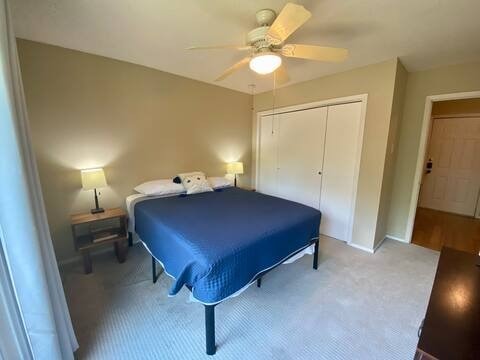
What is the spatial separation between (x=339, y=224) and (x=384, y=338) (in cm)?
A: 171

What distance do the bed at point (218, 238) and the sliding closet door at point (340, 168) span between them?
1008 mm

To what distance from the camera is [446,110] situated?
406cm

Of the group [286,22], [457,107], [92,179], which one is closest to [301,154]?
[286,22]

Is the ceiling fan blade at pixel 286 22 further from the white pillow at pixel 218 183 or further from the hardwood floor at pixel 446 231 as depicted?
the hardwood floor at pixel 446 231

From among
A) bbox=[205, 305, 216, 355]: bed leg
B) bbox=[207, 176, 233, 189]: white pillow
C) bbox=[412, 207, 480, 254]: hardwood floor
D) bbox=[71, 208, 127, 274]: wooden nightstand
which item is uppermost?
bbox=[207, 176, 233, 189]: white pillow

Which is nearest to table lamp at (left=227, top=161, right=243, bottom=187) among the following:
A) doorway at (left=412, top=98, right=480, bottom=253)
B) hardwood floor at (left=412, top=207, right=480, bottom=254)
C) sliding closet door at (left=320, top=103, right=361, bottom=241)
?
sliding closet door at (left=320, top=103, right=361, bottom=241)

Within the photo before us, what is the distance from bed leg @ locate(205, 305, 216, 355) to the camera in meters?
1.38

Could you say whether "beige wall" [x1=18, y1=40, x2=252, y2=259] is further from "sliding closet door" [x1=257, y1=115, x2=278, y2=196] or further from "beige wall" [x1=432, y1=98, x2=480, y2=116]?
"beige wall" [x1=432, y1=98, x2=480, y2=116]

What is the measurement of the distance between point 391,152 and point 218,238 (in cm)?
257

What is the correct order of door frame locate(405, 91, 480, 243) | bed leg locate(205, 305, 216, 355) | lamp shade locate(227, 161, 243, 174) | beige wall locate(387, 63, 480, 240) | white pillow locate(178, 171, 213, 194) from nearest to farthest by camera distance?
bed leg locate(205, 305, 216, 355) → beige wall locate(387, 63, 480, 240) → door frame locate(405, 91, 480, 243) → white pillow locate(178, 171, 213, 194) → lamp shade locate(227, 161, 243, 174)

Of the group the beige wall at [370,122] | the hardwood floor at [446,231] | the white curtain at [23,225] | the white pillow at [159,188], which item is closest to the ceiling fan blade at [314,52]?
the beige wall at [370,122]

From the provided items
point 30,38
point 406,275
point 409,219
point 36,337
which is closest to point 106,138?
point 30,38

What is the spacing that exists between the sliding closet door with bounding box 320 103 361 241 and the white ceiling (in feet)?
2.21

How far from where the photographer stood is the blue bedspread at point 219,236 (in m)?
1.38
